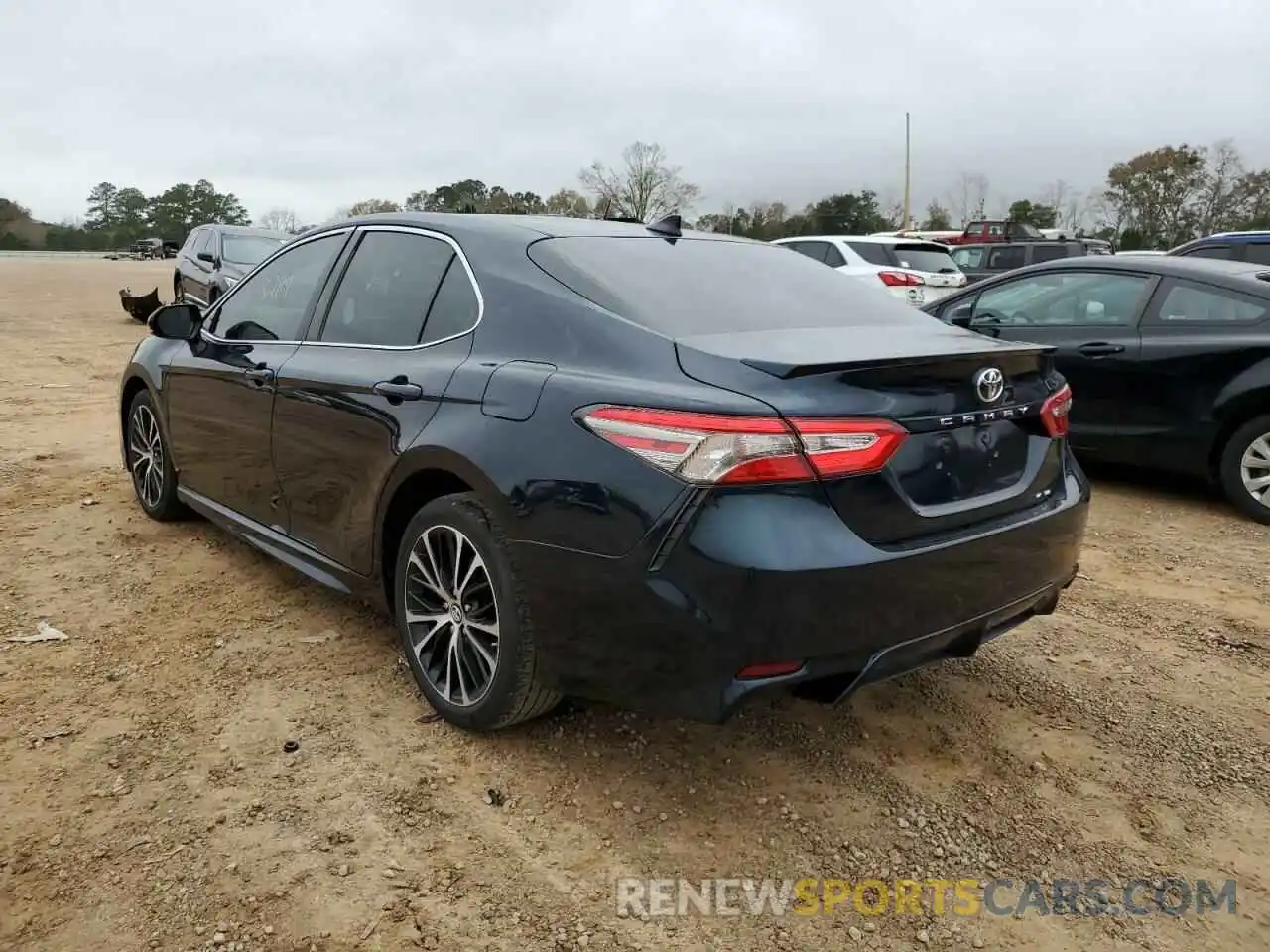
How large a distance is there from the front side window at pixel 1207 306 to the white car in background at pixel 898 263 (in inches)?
268

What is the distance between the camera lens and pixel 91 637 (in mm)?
→ 3656

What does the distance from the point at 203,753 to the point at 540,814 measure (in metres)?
1.05

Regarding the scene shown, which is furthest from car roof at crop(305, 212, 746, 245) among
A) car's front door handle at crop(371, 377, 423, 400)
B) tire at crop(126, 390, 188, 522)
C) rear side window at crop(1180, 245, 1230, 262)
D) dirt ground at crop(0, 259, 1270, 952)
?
rear side window at crop(1180, 245, 1230, 262)

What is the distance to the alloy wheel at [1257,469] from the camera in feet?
17.5

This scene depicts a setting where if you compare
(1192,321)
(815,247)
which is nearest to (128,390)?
(1192,321)

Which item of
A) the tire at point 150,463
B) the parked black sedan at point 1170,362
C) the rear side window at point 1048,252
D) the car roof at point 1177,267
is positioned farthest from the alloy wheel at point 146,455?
the rear side window at point 1048,252

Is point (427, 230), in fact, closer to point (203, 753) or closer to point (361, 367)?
point (361, 367)

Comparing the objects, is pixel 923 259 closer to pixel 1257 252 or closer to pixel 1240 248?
pixel 1240 248

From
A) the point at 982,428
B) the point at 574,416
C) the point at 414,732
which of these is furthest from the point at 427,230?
the point at 982,428

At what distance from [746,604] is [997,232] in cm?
3226

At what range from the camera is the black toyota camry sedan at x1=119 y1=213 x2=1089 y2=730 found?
229cm

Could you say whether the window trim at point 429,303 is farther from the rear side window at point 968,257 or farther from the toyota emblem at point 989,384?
the rear side window at point 968,257

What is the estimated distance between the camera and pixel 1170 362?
18.5 feet

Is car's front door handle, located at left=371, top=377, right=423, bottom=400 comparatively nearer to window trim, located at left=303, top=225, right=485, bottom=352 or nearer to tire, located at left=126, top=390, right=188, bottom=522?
window trim, located at left=303, top=225, right=485, bottom=352
